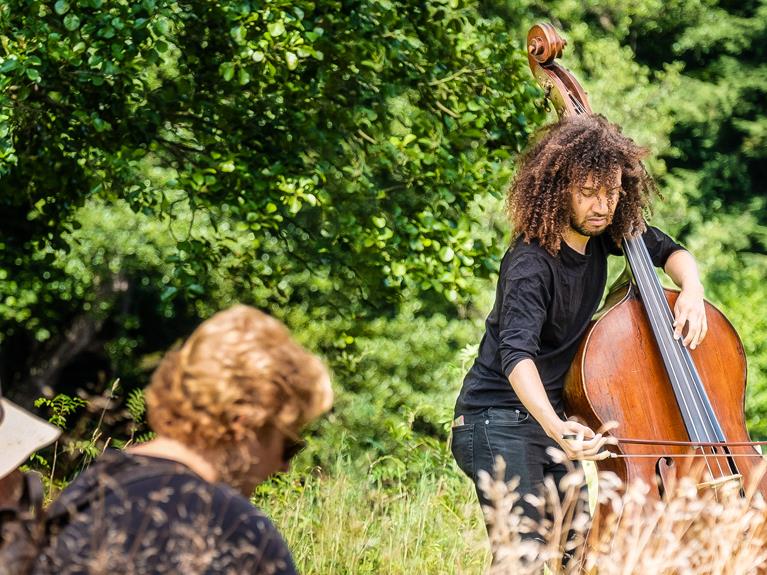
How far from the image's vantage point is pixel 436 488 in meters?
4.44

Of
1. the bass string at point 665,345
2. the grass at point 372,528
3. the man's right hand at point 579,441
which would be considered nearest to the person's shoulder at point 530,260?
the bass string at point 665,345

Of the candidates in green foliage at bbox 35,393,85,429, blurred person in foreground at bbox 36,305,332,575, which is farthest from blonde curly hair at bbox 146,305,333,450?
green foliage at bbox 35,393,85,429

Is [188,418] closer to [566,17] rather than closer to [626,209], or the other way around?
[626,209]

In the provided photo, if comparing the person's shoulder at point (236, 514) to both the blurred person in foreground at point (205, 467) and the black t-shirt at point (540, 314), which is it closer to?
the blurred person in foreground at point (205, 467)

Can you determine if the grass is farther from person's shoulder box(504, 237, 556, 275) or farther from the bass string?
person's shoulder box(504, 237, 556, 275)

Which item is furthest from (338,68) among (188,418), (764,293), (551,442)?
(764,293)

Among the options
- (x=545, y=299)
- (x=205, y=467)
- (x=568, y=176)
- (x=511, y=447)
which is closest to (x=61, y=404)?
(x=511, y=447)

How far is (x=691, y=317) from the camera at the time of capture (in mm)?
2990

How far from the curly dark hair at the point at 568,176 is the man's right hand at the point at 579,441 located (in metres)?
0.52

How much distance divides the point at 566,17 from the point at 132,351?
19.8 ft

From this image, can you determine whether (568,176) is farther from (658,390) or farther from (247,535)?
(247,535)

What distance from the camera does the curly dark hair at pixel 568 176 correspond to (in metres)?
2.87

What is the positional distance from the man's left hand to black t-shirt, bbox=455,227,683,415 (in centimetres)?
22

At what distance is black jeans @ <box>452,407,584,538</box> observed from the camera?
2.82 meters
